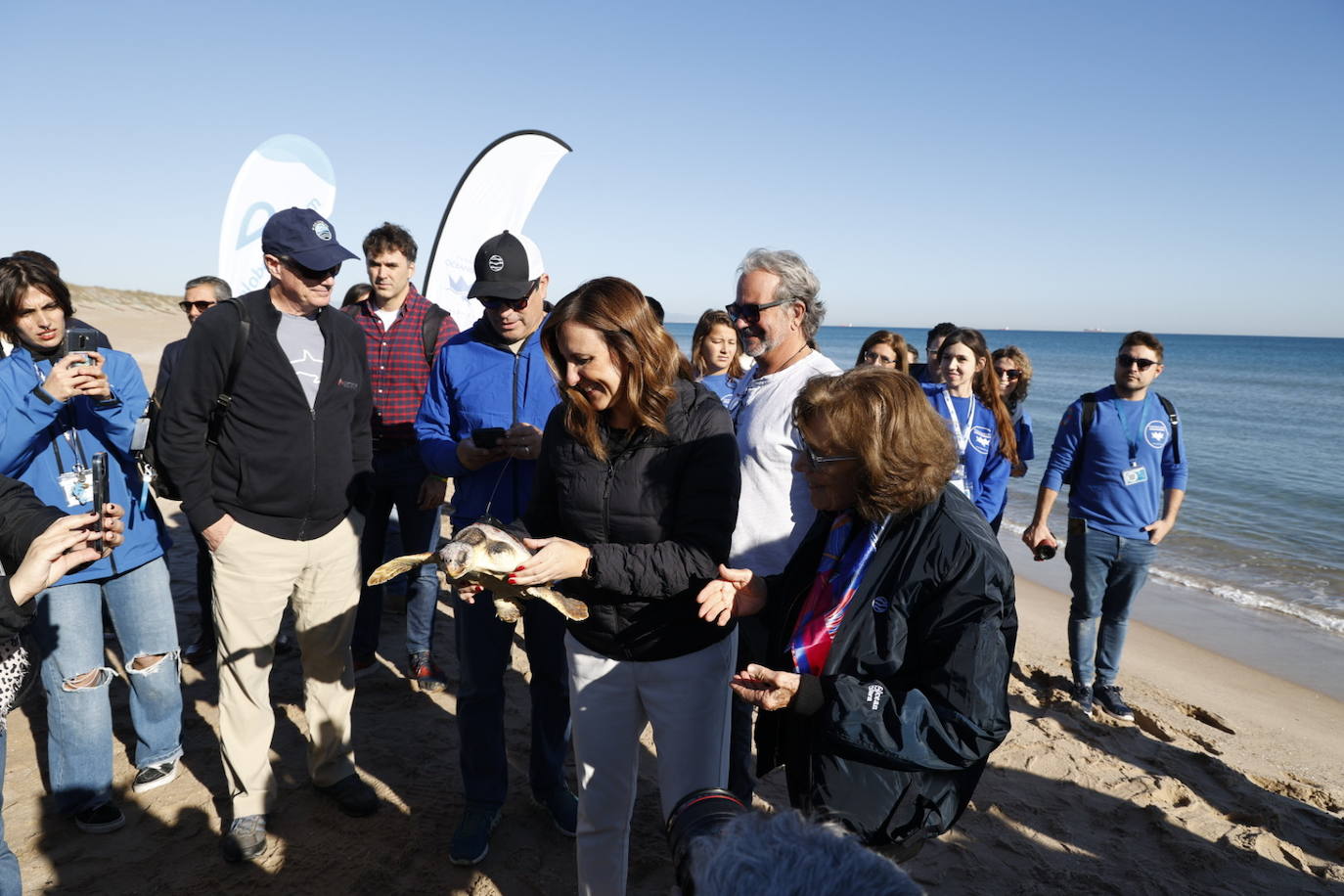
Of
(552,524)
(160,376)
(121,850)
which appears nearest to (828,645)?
(552,524)

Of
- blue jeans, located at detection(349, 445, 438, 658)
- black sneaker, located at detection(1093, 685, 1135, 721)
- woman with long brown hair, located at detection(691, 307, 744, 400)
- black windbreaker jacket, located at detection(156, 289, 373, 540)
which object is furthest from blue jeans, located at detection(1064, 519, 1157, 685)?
black windbreaker jacket, located at detection(156, 289, 373, 540)

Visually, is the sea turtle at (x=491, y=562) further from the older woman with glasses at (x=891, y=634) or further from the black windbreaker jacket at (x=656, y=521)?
the older woman with glasses at (x=891, y=634)

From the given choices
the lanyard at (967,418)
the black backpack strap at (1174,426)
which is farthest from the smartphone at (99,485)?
the black backpack strap at (1174,426)

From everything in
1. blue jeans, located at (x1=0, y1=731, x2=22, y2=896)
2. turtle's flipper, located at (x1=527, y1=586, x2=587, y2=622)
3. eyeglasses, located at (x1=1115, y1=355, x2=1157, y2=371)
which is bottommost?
blue jeans, located at (x1=0, y1=731, x2=22, y2=896)

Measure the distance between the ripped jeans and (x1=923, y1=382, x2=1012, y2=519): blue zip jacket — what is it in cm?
405

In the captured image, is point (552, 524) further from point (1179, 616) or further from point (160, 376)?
point (1179, 616)

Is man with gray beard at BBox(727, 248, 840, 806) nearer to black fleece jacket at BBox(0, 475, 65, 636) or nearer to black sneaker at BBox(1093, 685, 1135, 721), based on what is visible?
black fleece jacket at BBox(0, 475, 65, 636)

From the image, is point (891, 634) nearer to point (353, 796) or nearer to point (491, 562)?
point (491, 562)

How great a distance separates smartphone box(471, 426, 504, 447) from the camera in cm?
265

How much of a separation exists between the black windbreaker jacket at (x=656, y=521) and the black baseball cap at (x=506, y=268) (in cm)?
88

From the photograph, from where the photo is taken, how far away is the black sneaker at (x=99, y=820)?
2.90 meters

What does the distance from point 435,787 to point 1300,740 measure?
17.5 feet

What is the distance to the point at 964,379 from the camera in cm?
438

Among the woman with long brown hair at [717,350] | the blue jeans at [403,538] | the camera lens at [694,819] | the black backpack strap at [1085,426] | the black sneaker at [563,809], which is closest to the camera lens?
the camera lens at [694,819]
